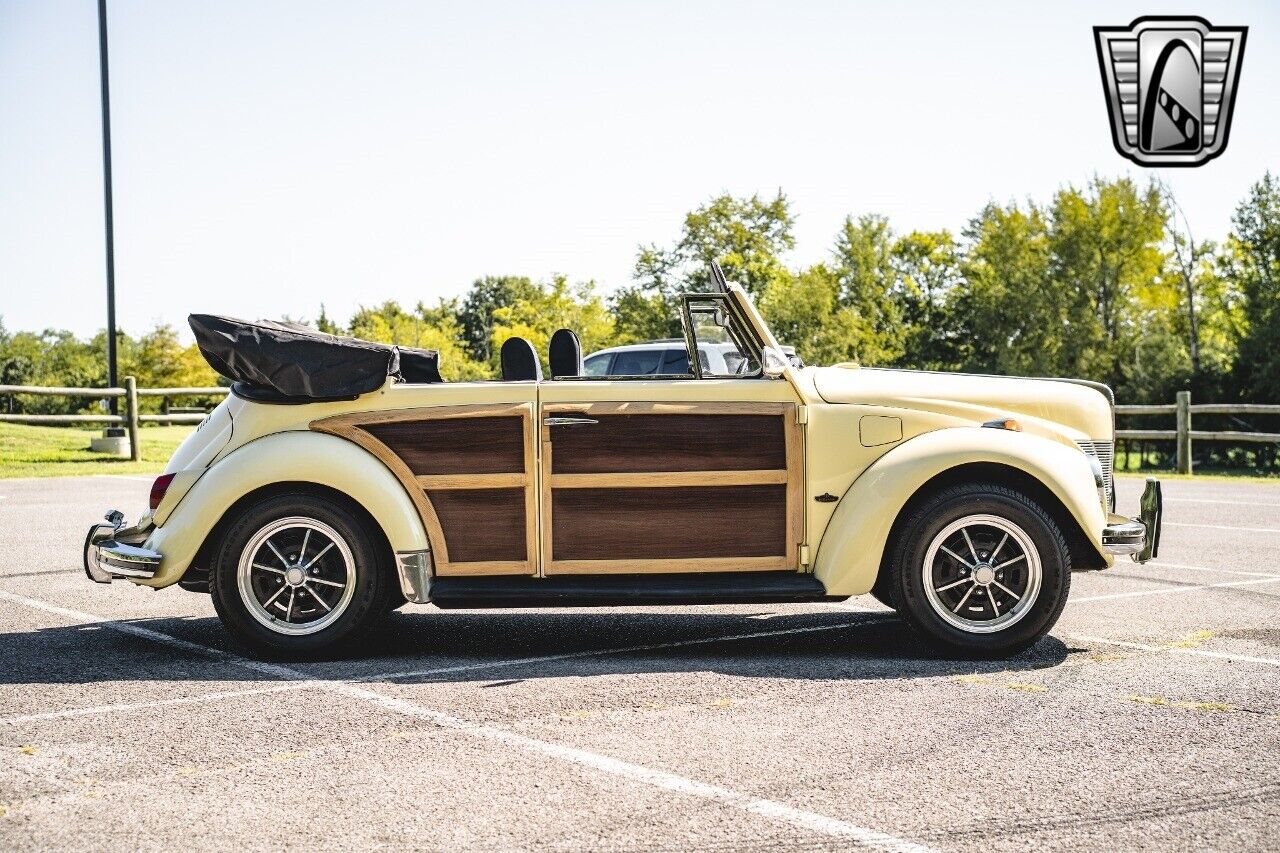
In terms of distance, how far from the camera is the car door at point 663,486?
5.93 m

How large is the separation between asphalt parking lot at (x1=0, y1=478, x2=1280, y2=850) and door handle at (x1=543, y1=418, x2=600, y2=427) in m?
1.10

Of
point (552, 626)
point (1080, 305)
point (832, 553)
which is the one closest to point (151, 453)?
point (552, 626)

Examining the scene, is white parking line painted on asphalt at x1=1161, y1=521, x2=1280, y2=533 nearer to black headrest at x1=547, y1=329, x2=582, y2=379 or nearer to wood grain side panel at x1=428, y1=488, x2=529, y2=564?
black headrest at x1=547, y1=329, x2=582, y2=379

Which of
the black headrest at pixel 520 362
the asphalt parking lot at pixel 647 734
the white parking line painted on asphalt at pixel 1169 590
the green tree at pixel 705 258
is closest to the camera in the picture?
the asphalt parking lot at pixel 647 734

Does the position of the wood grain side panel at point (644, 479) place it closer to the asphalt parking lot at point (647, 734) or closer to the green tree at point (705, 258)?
the asphalt parking lot at point (647, 734)

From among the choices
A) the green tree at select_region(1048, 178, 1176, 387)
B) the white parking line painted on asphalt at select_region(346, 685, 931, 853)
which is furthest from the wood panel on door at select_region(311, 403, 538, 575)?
the green tree at select_region(1048, 178, 1176, 387)

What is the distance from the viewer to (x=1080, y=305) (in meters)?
58.2

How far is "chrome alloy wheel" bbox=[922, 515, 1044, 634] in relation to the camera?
5844 millimetres

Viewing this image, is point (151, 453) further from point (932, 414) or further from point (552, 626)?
point (932, 414)

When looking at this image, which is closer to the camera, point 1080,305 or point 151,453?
point 151,453

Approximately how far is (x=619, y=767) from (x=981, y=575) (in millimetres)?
2399

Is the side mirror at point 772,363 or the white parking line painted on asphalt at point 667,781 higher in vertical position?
the side mirror at point 772,363

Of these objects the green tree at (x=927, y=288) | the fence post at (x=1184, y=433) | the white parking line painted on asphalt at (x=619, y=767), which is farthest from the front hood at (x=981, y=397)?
the green tree at (x=927, y=288)

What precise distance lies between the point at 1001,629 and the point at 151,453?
21.6 metres
